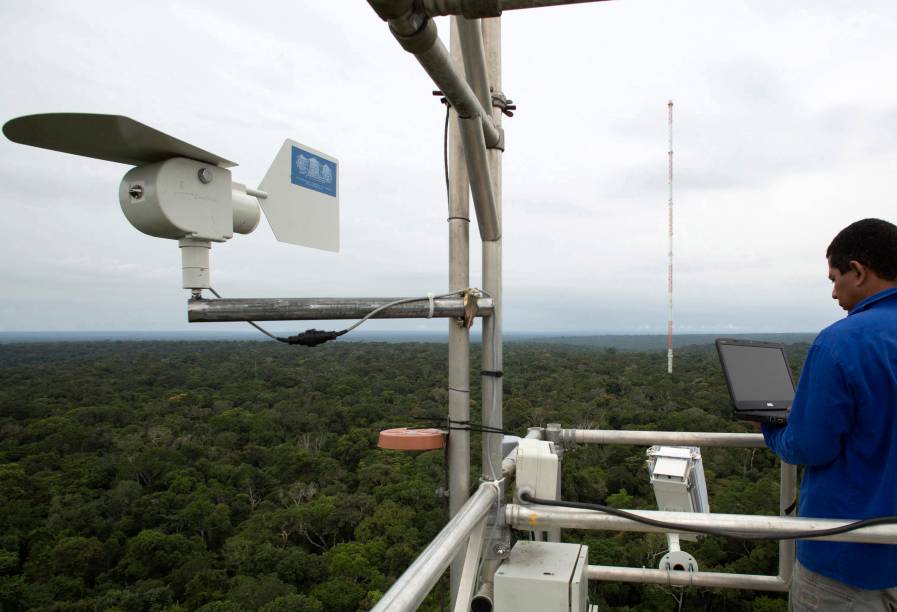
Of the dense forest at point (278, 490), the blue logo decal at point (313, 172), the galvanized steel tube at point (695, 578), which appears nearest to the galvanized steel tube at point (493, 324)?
the blue logo decal at point (313, 172)

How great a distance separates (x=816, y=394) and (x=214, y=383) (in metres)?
58.1

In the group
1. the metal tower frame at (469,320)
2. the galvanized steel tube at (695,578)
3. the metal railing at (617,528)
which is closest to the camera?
the metal railing at (617,528)

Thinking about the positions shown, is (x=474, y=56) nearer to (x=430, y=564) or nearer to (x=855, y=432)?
(x=430, y=564)

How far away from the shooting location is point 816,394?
60.0 inches

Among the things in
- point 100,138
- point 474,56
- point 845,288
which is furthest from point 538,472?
point 100,138

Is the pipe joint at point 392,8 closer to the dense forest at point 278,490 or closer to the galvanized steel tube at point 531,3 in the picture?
the galvanized steel tube at point 531,3

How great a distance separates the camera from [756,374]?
199 centimetres

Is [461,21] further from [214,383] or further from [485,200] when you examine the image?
[214,383]

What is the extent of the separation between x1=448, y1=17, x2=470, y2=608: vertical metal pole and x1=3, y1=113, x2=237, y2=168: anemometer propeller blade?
720 millimetres

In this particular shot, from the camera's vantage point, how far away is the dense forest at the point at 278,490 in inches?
798

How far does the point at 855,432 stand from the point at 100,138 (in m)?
2.08

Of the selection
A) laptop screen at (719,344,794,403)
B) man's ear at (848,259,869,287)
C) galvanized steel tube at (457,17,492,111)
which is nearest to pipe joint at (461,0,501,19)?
galvanized steel tube at (457,17,492,111)

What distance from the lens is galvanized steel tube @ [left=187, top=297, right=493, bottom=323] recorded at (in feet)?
5.17

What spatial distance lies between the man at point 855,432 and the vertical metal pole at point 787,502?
588mm
